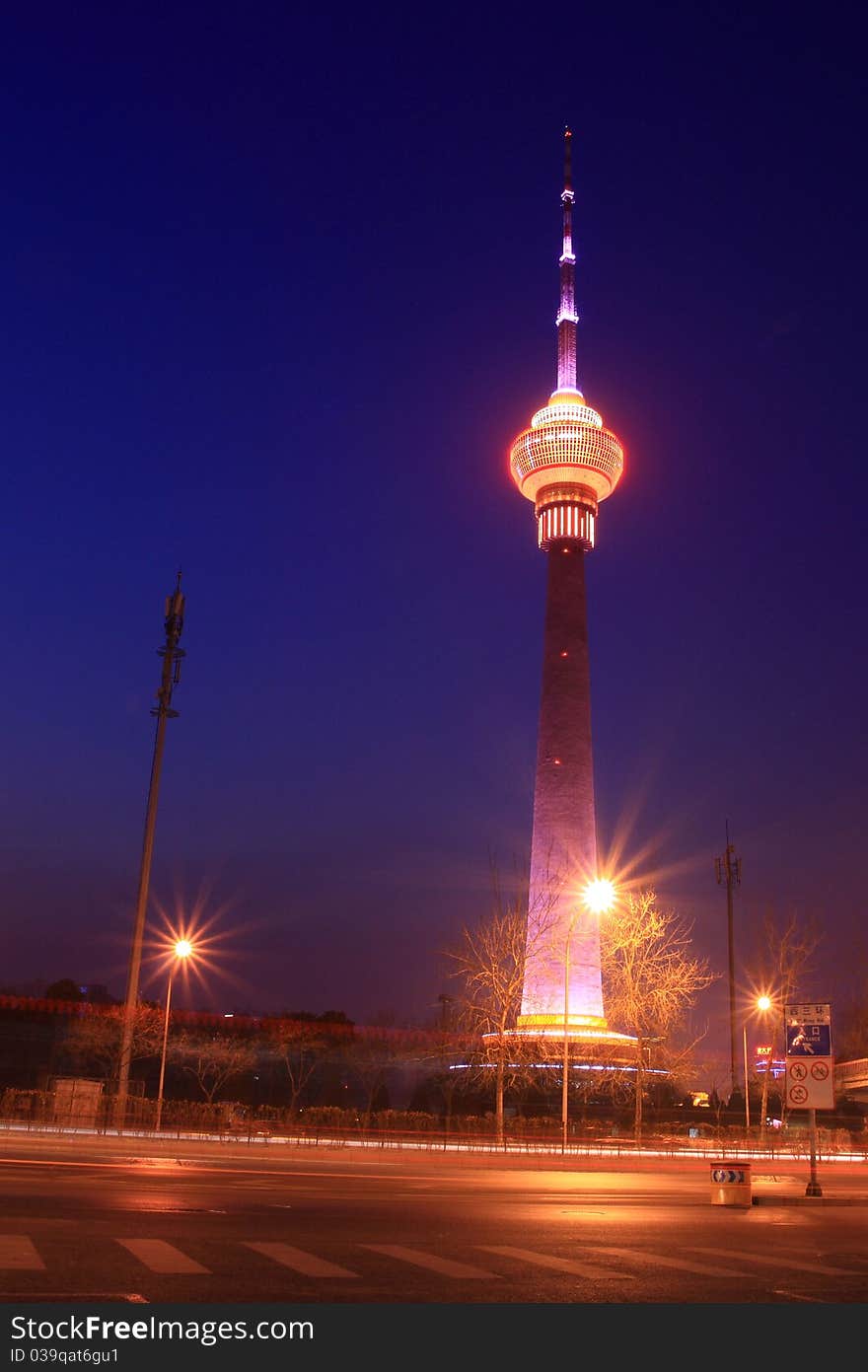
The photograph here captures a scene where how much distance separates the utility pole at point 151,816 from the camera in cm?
4625

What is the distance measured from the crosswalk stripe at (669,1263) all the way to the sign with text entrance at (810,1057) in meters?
14.8

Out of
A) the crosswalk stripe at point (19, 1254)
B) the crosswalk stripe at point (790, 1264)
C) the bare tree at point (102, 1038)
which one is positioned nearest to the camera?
the crosswalk stripe at point (19, 1254)

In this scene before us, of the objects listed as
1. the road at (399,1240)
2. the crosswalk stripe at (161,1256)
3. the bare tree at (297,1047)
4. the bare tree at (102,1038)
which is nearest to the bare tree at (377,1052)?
the bare tree at (297,1047)

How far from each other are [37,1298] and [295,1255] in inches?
153

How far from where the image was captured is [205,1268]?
11.1 meters

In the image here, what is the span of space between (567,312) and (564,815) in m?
50.9

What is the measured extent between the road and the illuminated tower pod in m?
60.9

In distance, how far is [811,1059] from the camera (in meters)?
28.4

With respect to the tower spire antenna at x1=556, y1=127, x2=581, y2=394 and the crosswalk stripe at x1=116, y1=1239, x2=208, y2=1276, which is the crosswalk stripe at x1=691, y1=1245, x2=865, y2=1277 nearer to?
the crosswalk stripe at x1=116, y1=1239, x2=208, y2=1276

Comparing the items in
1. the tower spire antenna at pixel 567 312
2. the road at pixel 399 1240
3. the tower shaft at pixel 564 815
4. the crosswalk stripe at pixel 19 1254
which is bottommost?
the road at pixel 399 1240

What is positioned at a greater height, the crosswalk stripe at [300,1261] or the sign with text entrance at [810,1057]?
the sign with text entrance at [810,1057]

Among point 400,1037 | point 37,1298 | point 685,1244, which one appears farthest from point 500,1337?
point 400,1037

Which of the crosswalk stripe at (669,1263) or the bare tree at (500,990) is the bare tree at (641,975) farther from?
the crosswalk stripe at (669,1263)

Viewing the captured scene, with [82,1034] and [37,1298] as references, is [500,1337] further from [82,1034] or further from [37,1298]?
[82,1034]
